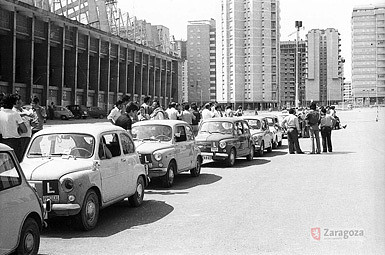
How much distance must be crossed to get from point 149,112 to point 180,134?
6501 mm

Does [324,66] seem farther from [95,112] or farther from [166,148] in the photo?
[166,148]

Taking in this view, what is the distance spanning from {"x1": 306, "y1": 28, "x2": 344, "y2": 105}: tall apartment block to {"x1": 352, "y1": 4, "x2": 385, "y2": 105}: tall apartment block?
56.2 meters

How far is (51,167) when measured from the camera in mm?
6930

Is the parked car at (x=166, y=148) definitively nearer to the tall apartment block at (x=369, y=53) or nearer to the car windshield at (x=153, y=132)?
the car windshield at (x=153, y=132)

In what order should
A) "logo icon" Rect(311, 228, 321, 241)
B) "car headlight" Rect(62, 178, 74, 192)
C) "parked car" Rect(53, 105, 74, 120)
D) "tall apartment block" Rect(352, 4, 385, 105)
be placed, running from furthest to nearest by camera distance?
"parked car" Rect(53, 105, 74, 120) < "tall apartment block" Rect(352, 4, 385, 105) < "car headlight" Rect(62, 178, 74, 192) < "logo icon" Rect(311, 228, 321, 241)

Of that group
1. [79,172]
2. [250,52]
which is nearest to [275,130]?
[79,172]

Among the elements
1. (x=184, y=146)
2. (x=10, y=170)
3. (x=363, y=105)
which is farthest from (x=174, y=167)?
(x=363, y=105)

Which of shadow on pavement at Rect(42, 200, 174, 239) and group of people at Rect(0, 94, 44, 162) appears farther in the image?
group of people at Rect(0, 94, 44, 162)

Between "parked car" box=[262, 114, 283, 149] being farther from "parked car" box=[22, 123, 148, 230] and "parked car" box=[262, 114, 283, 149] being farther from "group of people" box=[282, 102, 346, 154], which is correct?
"parked car" box=[22, 123, 148, 230]

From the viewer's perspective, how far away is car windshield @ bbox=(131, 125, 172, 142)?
37.8 feet

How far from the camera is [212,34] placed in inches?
5659

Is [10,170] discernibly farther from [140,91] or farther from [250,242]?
[140,91]

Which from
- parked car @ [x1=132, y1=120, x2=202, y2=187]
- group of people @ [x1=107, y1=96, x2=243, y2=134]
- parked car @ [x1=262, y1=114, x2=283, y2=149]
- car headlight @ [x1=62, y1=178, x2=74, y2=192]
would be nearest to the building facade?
group of people @ [x1=107, y1=96, x2=243, y2=134]

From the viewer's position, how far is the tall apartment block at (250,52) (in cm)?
10988
